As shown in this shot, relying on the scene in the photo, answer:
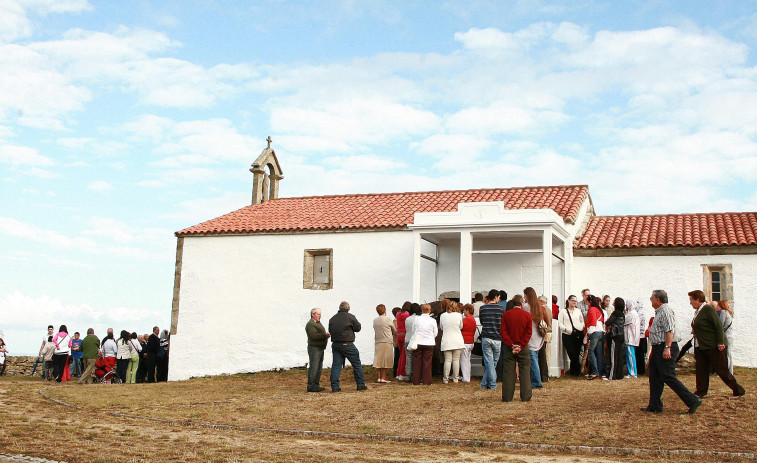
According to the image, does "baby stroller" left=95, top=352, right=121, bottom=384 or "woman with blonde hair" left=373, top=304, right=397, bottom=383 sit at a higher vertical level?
"woman with blonde hair" left=373, top=304, right=397, bottom=383

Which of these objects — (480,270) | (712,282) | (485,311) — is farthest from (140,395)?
(712,282)

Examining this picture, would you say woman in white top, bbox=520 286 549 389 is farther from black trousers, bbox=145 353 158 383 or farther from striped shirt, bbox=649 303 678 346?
black trousers, bbox=145 353 158 383

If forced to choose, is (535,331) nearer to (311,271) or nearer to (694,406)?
(694,406)

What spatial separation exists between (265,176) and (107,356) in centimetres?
951

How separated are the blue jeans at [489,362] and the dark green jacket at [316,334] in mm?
3043

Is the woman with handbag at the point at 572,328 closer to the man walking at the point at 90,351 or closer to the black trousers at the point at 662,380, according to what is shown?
the black trousers at the point at 662,380

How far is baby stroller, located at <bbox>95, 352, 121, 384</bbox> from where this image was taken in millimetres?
20156

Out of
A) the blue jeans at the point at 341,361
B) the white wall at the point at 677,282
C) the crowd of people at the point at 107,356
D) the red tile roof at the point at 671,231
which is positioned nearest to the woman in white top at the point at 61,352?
the crowd of people at the point at 107,356

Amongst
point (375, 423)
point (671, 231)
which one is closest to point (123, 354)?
point (375, 423)

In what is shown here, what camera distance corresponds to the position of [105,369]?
2023 cm

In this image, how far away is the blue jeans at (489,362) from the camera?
45.0ft

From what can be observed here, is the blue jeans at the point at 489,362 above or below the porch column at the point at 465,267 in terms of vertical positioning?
below

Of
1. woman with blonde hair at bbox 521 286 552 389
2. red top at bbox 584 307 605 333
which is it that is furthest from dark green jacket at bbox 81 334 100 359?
red top at bbox 584 307 605 333

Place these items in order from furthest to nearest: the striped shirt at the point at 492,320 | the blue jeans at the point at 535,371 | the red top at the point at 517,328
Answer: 1. the striped shirt at the point at 492,320
2. the blue jeans at the point at 535,371
3. the red top at the point at 517,328
